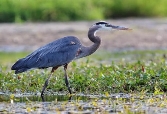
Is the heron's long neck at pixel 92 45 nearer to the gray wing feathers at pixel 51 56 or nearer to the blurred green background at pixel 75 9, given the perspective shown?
the gray wing feathers at pixel 51 56

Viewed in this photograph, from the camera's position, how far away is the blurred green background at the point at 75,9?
24.5 m

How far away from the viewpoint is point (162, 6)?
2703 cm

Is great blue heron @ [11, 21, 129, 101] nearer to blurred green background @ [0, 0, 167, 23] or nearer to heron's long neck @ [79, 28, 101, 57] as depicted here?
heron's long neck @ [79, 28, 101, 57]

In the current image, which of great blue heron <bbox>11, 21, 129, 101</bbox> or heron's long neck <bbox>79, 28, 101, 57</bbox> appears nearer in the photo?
great blue heron <bbox>11, 21, 129, 101</bbox>

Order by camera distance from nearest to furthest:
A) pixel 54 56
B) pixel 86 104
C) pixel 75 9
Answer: pixel 86 104, pixel 54 56, pixel 75 9

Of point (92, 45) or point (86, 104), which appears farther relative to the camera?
point (92, 45)

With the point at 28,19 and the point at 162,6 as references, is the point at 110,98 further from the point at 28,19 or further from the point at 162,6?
the point at 162,6

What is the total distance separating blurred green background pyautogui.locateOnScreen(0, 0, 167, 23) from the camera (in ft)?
80.4

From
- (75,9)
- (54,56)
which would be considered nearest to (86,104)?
(54,56)

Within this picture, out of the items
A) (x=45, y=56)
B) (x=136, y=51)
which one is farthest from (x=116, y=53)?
(x=45, y=56)

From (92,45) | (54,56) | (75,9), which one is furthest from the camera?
(75,9)

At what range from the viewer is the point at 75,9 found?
2533 centimetres

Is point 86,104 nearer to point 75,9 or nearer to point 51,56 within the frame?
point 51,56

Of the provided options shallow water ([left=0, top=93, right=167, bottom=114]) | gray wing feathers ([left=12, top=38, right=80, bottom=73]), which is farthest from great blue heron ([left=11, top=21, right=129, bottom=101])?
shallow water ([left=0, top=93, right=167, bottom=114])
